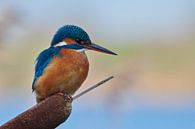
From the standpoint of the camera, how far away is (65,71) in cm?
99

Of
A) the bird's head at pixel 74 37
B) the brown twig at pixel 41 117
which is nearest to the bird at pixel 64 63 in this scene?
the bird's head at pixel 74 37

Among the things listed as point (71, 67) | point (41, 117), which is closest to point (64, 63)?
point (71, 67)

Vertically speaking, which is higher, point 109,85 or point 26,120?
point 26,120

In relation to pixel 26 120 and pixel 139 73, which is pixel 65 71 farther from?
pixel 26 120

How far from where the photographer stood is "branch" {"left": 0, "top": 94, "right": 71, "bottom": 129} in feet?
1.47

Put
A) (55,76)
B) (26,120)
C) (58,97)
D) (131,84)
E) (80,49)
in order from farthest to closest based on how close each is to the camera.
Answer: (80,49) < (55,76) < (131,84) < (58,97) < (26,120)

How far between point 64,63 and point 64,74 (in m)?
0.09

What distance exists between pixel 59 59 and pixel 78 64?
0.13 feet

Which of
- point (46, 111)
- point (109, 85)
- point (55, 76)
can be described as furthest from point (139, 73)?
point (46, 111)

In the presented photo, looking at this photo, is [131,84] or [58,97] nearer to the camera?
[58,97]

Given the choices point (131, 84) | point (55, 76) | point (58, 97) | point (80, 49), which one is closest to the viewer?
point (58, 97)

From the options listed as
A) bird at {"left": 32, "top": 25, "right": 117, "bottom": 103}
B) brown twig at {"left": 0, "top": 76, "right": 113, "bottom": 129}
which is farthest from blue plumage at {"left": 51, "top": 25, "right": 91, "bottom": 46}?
brown twig at {"left": 0, "top": 76, "right": 113, "bottom": 129}

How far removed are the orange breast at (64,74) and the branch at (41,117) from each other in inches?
13.4

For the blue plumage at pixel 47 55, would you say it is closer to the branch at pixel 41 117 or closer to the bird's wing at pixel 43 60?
the bird's wing at pixel 43 60
